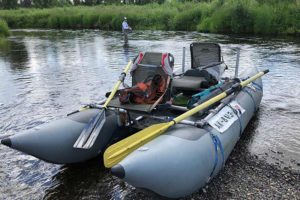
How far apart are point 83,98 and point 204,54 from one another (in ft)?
13.0

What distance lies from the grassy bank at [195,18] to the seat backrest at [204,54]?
17.9 m

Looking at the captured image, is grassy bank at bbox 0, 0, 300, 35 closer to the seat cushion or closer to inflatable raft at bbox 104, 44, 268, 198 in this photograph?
the seat cushion

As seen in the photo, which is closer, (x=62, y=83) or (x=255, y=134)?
(x=255, y=134)

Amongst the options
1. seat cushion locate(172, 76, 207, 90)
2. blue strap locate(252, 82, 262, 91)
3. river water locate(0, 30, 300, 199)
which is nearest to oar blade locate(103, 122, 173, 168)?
river water locate(0, 30, 300, 199)

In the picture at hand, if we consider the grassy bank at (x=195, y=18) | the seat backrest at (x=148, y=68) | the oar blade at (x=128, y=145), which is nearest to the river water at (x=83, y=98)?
the oar blade at (x=128, y=145)

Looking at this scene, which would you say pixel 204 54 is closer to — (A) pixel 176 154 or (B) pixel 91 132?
(B) pixel 91 132

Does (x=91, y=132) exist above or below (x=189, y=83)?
below

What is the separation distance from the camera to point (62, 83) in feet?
40.1

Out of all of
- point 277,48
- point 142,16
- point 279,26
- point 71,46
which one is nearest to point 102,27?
point 142,16

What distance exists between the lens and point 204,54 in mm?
8234

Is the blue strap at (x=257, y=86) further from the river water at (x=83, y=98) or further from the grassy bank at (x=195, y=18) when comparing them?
the grassy bank at (x=195, y=18)

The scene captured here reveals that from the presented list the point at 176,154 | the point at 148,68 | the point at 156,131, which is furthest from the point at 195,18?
the point at 176,154

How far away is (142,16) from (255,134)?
28798mm

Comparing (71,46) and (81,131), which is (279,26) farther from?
(81,131)
